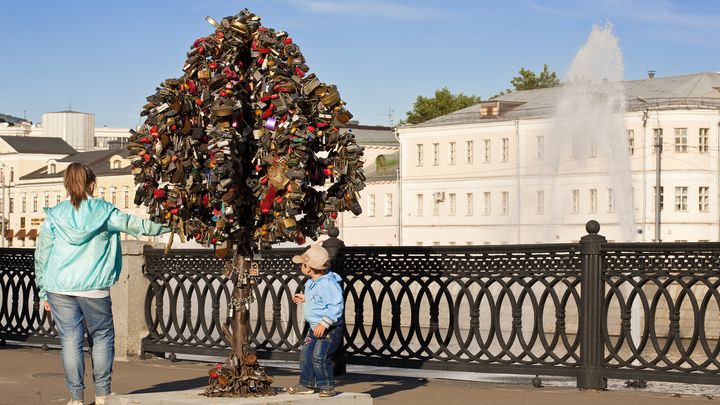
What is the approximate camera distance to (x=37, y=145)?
474 feet

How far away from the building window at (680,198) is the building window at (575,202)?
18.4 feet

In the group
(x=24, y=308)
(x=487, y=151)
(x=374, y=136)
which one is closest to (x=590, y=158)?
(x=487, y=151)

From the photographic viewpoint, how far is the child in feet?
33.6

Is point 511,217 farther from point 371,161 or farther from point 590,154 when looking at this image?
point 371,161

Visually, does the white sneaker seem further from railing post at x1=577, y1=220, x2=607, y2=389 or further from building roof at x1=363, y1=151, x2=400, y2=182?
building roof at x1=363, y1=151, x2=400, y2=182

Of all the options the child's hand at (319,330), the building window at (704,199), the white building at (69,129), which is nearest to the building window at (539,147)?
the building window at (704,199)

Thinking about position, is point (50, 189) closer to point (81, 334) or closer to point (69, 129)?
point (69, 129)

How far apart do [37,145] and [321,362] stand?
453 ft

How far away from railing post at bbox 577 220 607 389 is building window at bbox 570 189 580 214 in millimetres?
71662

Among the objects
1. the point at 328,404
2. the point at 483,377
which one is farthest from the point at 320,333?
the point at 483,377

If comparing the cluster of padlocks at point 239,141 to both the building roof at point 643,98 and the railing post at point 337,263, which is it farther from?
the building roof at point 643,98

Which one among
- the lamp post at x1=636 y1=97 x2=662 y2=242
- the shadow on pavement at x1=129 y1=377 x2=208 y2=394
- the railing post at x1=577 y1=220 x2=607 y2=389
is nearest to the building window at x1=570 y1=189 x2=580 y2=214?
the lamp post at x1=636 y1=97 x2=662 y2=242

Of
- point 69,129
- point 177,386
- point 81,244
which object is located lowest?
point 177,386

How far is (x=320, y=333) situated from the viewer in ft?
33.6
